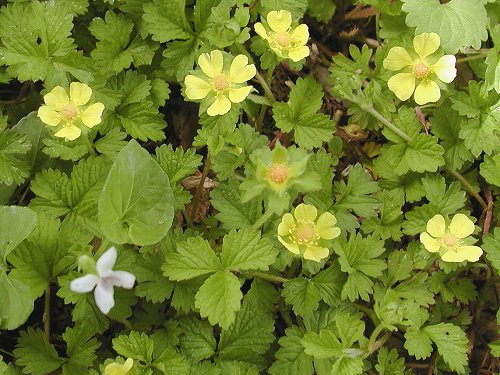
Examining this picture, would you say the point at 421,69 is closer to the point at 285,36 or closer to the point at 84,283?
the point at 285,36

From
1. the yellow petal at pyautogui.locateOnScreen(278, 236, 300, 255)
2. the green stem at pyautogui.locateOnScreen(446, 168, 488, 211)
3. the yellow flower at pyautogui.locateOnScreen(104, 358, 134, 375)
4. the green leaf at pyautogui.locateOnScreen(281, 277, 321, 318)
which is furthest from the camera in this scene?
the green stem at pyautogui.locateOnScreen(446, 168, 488, 211)

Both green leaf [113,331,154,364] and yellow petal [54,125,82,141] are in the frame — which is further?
yellow petal [54,125,82,141]

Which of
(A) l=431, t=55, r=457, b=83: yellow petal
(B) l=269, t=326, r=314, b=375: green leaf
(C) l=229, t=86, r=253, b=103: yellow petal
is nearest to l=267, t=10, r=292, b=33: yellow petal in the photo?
(C) l=229, t=86, r=253, b=103: yellow petal

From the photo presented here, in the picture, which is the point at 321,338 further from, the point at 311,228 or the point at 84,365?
the point at 84,365

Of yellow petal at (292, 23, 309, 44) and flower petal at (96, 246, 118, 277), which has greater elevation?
yellow petal at (292, 23, 309, 44)

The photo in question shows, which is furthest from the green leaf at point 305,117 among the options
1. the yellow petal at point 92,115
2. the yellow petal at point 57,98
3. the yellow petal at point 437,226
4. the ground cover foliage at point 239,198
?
the yellow petal at point 57,98

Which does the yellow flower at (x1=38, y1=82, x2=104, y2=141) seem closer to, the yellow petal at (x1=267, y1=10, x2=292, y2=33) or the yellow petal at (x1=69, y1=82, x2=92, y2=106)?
the yellow petal at (x1=69, y1=82, x2=92, y2=106)

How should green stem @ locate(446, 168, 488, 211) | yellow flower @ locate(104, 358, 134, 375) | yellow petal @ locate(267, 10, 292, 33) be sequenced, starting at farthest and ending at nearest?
green stem @ locate(446, 168, 488, 211) < yellow petal @ locate(267, 10, 292, 33) < yellow flower @ locate(104, 358, 134, 375)
